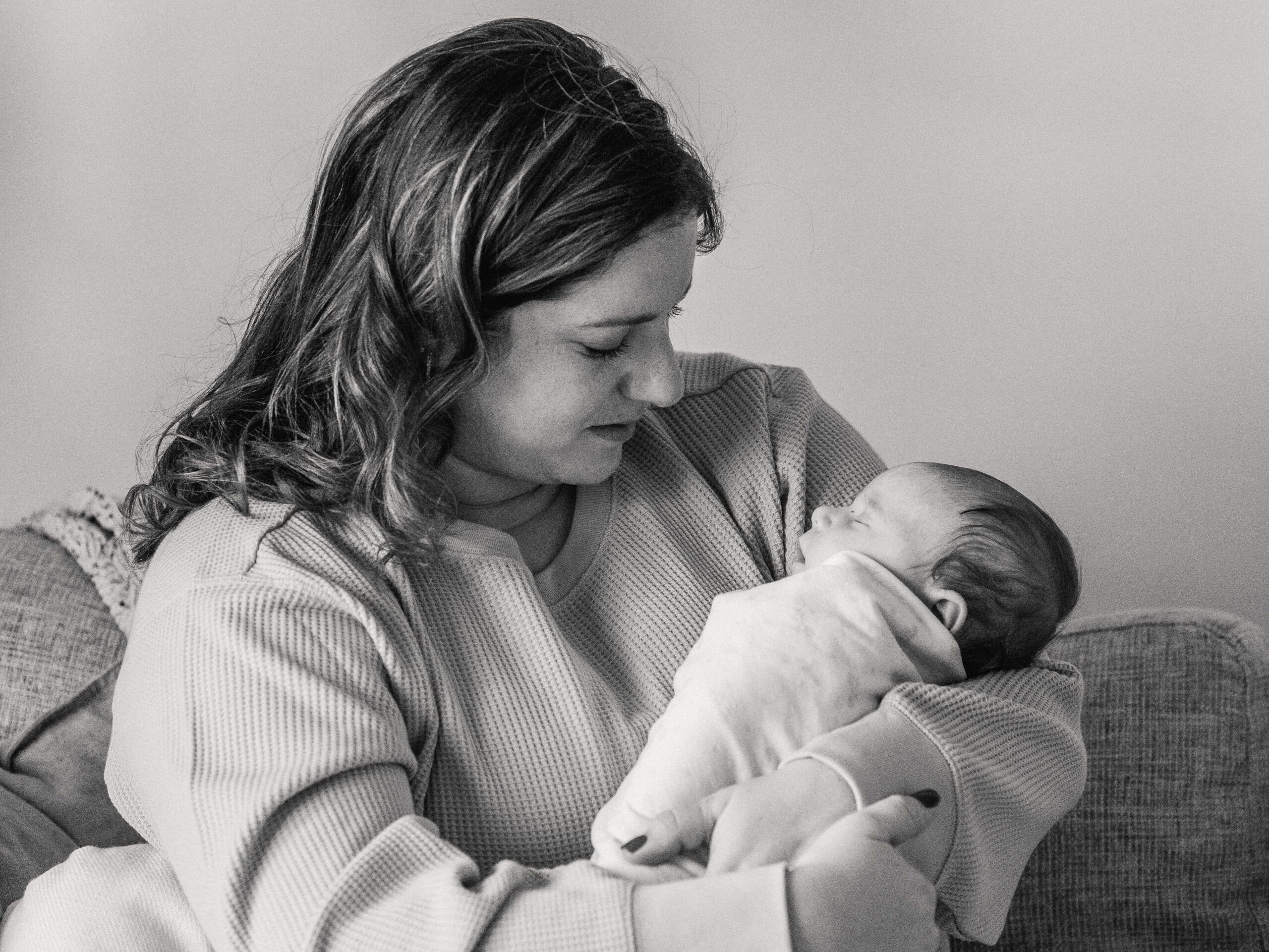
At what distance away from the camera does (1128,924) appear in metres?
2.03

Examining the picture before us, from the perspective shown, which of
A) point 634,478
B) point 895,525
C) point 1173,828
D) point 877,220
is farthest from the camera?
point 877,220

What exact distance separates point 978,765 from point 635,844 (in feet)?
1.27

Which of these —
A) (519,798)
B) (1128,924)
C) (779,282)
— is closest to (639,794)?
(519,798)

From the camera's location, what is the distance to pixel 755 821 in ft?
4.47

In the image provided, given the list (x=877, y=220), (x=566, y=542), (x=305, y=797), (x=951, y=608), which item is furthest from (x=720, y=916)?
(x=877, y=220)

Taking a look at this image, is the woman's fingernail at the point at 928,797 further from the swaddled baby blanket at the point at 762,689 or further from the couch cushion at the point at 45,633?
the couch cushion at the point at 45,633

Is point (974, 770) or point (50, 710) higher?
point (974, 770)

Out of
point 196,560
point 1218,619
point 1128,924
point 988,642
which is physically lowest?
point 1128,924

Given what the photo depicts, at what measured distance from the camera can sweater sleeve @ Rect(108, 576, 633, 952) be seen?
1283 mm

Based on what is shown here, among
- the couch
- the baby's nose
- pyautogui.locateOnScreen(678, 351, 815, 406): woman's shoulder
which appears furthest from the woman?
the couch

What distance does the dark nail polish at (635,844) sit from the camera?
4.50ft

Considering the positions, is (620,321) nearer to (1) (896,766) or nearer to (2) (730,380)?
(2) (730,380)

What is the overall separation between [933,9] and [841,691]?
1.42 meters

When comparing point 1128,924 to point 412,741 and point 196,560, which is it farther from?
point 196,560
